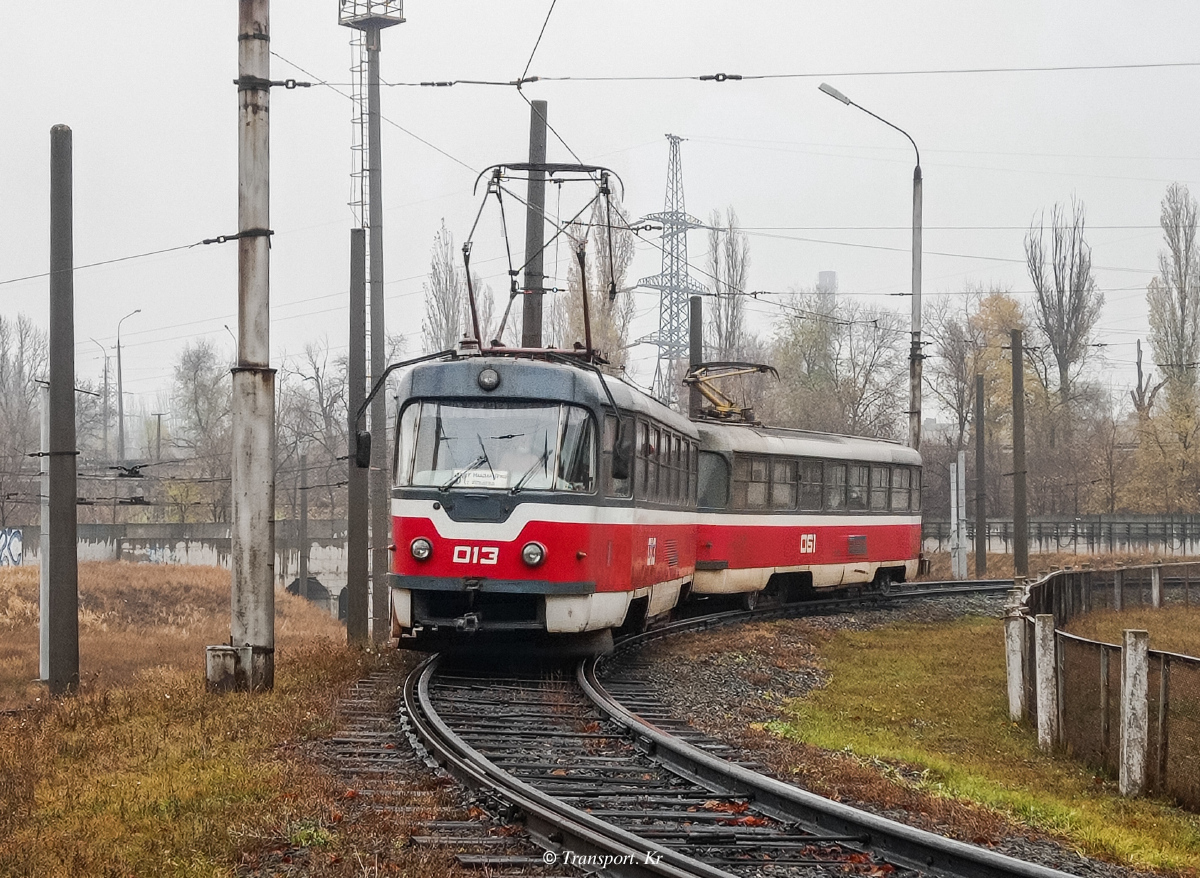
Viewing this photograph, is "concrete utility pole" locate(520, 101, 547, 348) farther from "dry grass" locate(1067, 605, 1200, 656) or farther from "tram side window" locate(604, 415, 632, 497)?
"dry grass" locate(1067, 605, 1200, 656)

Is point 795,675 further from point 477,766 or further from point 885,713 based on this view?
point 477,766

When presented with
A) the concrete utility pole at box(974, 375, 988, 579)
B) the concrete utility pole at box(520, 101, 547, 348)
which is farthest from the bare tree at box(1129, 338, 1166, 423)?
the concrete utility pole at box(520, 101, 547, 348)

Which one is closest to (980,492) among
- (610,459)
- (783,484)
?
(783,484)

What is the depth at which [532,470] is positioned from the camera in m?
13.1

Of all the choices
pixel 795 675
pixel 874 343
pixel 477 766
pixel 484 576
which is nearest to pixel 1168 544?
pixel 874 343

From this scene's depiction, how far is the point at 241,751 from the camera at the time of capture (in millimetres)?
9062

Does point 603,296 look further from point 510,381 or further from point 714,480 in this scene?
point 510,381

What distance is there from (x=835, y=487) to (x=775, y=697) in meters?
11.2

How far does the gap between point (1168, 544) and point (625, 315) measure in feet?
71.9

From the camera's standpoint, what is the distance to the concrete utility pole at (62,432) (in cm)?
1734

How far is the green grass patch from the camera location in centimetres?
768

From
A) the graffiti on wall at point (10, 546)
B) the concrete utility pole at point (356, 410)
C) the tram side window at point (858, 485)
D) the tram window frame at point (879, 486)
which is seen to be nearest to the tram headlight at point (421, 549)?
the concrete utility pole at point (356, 410)

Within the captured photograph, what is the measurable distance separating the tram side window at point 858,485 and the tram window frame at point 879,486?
0.23 metres

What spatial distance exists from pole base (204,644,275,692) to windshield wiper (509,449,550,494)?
274 centimetres
